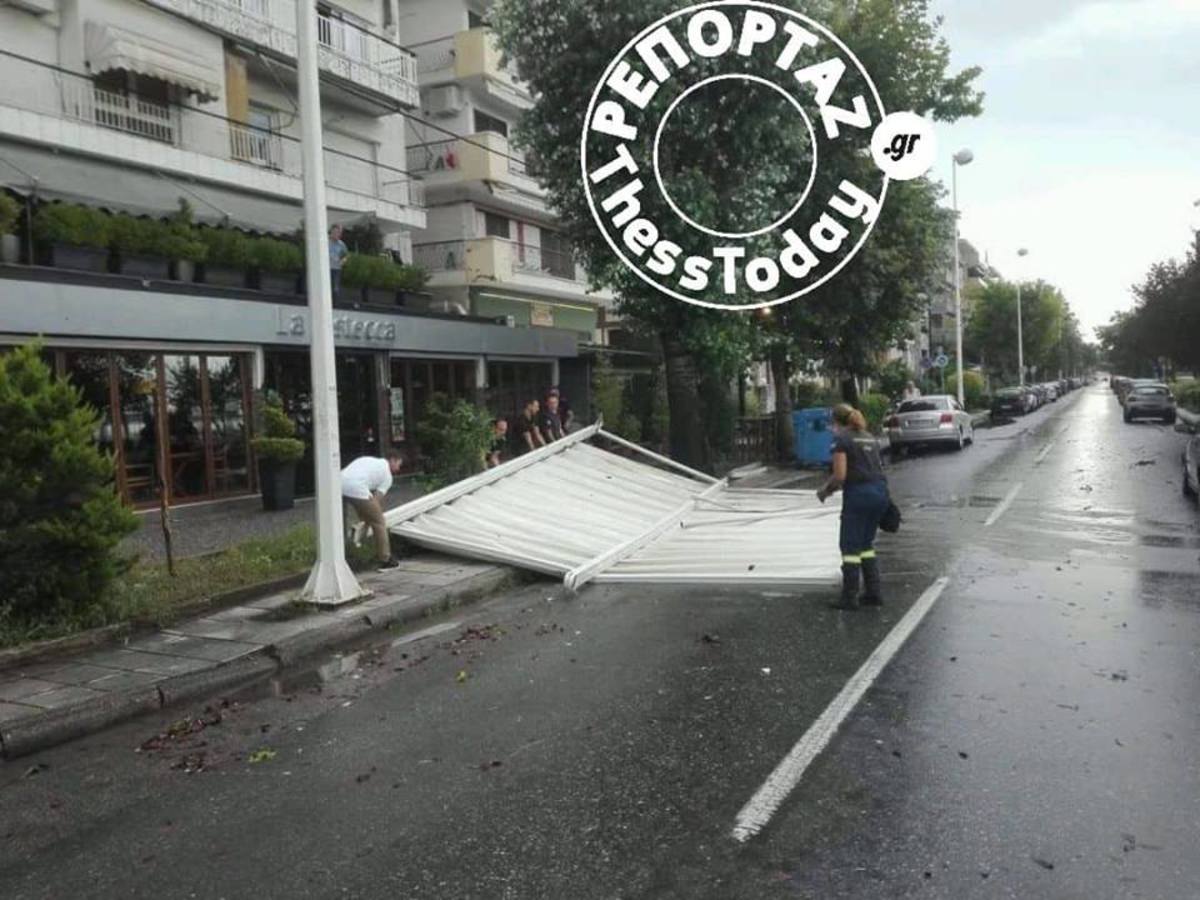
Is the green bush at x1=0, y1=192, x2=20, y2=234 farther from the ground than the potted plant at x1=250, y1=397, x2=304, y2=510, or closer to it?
farther from the ground

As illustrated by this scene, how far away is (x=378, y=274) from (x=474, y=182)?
24.9 ft

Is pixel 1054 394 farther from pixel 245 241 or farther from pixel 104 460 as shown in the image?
pixel 104 460

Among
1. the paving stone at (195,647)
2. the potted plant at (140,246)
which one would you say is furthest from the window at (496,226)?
the paving stone at (195,647)

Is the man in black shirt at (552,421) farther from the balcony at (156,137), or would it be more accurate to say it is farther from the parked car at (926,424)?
the parked car at (926,424)

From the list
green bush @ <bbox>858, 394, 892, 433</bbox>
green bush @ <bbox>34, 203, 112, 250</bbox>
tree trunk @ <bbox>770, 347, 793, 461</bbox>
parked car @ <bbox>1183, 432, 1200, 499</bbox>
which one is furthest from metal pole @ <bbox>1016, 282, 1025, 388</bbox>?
green bush @ <bbox>34, 203, 112, 250</bbox>

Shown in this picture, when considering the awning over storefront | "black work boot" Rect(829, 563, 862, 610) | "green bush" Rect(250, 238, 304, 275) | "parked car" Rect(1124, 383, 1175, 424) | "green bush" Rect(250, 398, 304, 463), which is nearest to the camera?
"black work boot" Rect(829, 563, 862, 610)

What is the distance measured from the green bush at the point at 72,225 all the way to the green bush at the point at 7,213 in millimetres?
441

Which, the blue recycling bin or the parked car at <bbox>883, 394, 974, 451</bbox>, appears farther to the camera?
the parked car at <bbox>883, 394, 974, 451</bbox>

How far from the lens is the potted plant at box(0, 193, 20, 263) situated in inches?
511

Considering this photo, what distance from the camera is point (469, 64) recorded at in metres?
26.6

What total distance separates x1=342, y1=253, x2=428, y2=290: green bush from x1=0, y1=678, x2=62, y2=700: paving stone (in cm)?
1307

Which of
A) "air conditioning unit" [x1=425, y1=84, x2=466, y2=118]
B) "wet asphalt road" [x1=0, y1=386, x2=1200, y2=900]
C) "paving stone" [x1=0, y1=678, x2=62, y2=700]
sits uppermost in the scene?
"air conditioning unit" [x1=425, y1=84, x2=466, y2=118]

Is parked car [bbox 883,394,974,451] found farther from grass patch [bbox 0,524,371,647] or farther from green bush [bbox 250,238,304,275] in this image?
grass patch [bbox 0,524,371,647]

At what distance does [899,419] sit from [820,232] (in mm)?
7906
